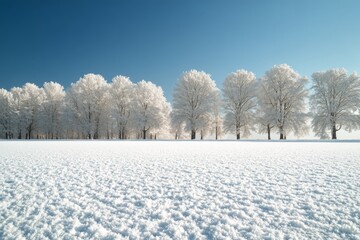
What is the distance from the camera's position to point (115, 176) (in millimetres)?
6711

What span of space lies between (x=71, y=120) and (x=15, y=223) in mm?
45083

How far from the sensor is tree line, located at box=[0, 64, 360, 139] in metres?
30.5

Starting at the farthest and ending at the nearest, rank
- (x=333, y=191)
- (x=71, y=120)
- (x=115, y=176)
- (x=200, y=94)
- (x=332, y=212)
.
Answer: (x=71, y=120), (x=200, y=94), (x=115, y=176), (x=333, y=191), (x=332, y=212)

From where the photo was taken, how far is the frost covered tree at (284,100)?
100 feet

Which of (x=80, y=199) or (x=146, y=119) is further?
(x=146, y=119)

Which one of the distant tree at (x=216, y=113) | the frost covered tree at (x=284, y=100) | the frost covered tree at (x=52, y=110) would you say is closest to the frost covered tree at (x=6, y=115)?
the frost covered tree at (x=52, y=110)

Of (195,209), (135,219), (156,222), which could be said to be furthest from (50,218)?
(195,209)

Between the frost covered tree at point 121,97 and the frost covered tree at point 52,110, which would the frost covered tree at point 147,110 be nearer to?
the frost covered tree at point 121,97

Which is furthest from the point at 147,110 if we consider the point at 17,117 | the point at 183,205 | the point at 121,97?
the point at 183,205

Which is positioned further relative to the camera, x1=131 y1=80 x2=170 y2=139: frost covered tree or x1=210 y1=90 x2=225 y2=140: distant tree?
x1=131 y1=80 x2=170 y2=139: frost covered tree

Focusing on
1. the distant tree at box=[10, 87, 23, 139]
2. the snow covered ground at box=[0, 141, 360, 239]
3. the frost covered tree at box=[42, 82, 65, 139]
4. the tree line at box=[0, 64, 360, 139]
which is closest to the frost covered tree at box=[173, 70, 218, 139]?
the tree line at box=[0, 64, 360, 139]

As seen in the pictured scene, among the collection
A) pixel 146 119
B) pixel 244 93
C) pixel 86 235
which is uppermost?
pixel 244 93

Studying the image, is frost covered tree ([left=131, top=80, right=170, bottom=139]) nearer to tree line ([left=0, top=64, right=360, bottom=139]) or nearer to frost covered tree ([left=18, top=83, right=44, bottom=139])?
tree line ([left=0, top=64, right=360, bottom=139])

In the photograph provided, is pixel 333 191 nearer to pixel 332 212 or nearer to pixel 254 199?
pixel 332 212
